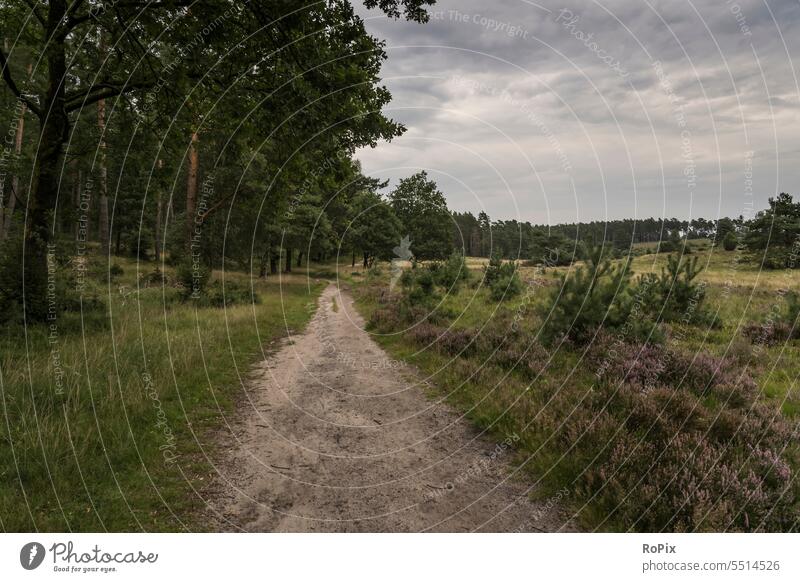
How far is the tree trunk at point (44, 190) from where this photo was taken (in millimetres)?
8508

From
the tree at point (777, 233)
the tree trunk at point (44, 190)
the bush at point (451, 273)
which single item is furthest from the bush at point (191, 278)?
the tree at point (777, 233)

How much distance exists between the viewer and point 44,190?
8.98m

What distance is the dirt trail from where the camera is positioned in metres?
4.06

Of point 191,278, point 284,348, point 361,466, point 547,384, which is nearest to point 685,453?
point 547,384

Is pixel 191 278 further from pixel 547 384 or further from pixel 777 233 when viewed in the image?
pixel 777 233

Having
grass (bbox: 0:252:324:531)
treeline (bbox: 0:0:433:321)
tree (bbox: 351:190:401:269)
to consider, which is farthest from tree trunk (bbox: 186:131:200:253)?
tree (bbox: 351:190:401:269)

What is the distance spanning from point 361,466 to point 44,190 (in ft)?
32.2

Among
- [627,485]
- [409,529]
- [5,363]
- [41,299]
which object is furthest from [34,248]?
[627,485]

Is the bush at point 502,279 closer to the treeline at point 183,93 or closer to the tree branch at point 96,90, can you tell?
the treeline at point 183,93

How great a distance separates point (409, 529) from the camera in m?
3.92

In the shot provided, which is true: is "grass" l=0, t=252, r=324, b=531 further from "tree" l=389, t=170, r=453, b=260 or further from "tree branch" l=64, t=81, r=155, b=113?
"tree" l=389, t=170, r=453, b=260

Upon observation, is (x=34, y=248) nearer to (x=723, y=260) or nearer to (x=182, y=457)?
(x=182, y=457)

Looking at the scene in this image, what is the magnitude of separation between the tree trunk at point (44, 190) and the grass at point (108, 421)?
89 centimetres

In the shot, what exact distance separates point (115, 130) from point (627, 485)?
13192mm
